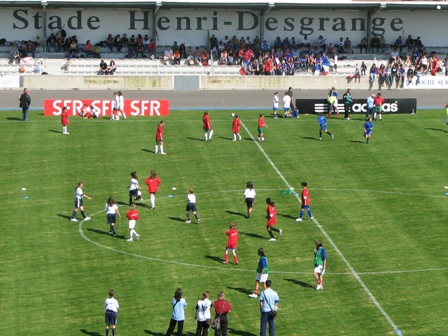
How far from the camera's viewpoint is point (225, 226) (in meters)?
46.4

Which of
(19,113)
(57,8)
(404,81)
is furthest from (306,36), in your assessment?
(19,113)

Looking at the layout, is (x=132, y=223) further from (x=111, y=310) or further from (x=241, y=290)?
(x=111, y=310)

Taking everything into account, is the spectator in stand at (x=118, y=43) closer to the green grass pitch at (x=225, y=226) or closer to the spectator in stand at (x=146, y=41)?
the spectator in stand at (x=146, y=41)

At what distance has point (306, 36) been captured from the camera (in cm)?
8869

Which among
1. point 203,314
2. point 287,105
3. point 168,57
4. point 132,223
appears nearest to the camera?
point 203,314

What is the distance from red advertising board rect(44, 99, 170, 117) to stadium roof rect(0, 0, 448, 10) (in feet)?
63.9

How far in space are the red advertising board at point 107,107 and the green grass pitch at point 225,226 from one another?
3.29 ft

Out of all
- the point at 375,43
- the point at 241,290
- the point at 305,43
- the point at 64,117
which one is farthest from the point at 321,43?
the point at 241,290

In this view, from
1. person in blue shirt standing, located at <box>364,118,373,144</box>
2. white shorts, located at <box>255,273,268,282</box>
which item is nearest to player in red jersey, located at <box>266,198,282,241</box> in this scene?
white shorts, located at <box>255,273,268,282</box>

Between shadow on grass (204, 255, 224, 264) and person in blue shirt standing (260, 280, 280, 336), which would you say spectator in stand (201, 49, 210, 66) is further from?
person in blue shirt standing (260, 280, 280, 336)

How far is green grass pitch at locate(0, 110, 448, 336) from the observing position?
37.4 meters

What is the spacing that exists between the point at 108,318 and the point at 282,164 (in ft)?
75.1

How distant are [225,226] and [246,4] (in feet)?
139

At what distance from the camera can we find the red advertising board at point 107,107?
65.6 meters
